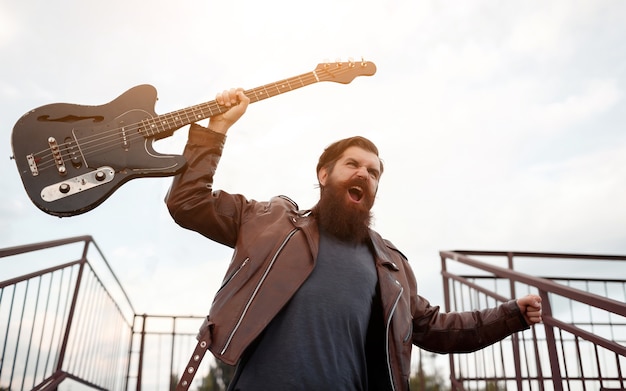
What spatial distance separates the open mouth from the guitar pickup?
1.14 metres

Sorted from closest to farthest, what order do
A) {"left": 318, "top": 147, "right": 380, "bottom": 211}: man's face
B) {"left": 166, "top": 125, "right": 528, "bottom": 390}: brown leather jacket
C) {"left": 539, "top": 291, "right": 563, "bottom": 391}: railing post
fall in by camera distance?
{"left": 166, "top": 125, "right": 528, "bottom": 390}: brown leather jacket → {"left": 318, "top": 147, "right": 380, "bottom": 211}: man's face → {"left": 539, "top": 291, "right": 563, "bottom": 391}: railing post

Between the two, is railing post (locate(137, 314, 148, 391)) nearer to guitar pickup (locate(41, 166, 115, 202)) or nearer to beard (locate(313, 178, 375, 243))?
beard (locate(313, 178, 375, 243))

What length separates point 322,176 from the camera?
2805mm

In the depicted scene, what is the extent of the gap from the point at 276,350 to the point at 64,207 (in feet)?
3.34

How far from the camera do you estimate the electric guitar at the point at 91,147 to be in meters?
2.00

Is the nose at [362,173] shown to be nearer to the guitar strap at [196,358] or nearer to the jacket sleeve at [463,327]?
the jacket sleeve at [463,327]

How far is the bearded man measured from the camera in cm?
188

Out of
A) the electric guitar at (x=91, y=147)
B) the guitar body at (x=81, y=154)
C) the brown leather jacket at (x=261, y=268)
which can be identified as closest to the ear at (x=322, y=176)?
the brown leather jacket at (x=261, y=268)

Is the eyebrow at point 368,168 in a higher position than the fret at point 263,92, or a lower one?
lower

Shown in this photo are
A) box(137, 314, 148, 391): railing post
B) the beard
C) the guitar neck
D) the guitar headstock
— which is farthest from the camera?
box(137, 314, 148, 391): railing post

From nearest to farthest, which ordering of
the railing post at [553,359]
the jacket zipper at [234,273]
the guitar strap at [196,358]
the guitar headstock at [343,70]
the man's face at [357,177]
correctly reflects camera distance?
the guitar strap at [196,358]
the jacket zipper at [234,273]
the man's face at [357,177]
the railing post at [553,359]
the guitar headstock at [343,70]

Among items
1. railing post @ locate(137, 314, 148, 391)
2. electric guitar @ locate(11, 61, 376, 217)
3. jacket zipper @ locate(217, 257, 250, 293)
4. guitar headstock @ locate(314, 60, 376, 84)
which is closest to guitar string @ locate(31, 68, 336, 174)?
electric guitar @ locate(11, 61, 376, 217)

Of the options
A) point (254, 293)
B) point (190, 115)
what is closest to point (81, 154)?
point (190, 115)

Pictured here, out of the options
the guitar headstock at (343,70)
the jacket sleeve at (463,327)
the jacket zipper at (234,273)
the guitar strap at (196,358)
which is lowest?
the guitar strap at (196,358)
